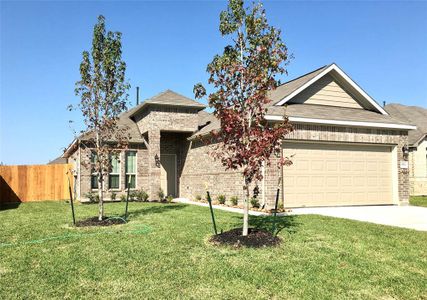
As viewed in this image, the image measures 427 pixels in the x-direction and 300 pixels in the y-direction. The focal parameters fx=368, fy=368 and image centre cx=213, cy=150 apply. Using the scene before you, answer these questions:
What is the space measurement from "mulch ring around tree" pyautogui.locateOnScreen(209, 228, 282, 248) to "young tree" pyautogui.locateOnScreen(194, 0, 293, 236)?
25cm

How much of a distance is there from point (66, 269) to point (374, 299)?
475 centimetres

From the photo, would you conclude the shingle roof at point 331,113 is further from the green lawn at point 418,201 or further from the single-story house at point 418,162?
the single-story house at point 418,162

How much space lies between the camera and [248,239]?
775 cm

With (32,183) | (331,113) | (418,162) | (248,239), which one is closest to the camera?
(248,239)

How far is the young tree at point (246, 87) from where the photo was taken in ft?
25.6

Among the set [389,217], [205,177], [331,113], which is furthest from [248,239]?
[205,177]

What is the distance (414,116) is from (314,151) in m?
21.4

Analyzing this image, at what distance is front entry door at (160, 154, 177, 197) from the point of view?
73.2 ft

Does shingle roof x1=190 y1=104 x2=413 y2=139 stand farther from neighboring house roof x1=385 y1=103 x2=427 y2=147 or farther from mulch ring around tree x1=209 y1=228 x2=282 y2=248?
neighboring house roof x1=385 y1=103 x2=427 y2=147

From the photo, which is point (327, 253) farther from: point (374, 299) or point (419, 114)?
point (419, 114)

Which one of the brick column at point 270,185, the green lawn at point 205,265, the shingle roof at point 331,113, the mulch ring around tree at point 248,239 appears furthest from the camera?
the shingle roof at point 331,113

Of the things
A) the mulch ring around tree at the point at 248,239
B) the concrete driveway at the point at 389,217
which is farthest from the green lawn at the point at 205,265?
the concrete driveway at the point at 389,217

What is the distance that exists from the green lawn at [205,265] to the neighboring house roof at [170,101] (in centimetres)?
1085

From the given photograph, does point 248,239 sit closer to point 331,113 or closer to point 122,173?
point 331,113
